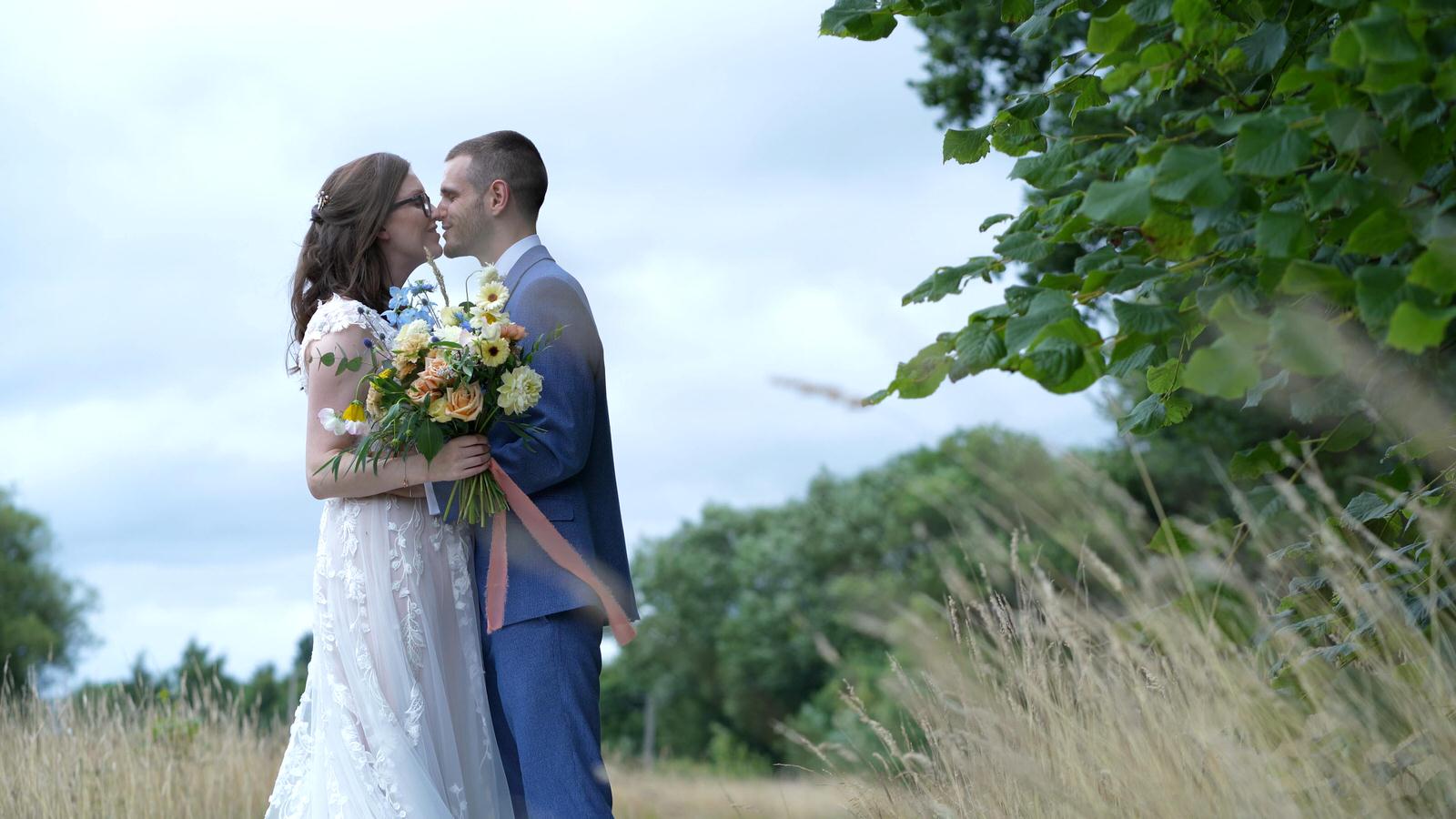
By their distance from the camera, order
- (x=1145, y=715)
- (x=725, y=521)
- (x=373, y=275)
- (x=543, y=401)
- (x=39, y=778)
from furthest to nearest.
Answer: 1. (x=725, y=521)
2. (x=39, y=778)
3. (x=373, y=275)
4. (x=543, y=401)
5. (x=1145, y=715)

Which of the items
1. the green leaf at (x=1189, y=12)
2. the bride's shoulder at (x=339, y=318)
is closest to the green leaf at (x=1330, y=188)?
the green leaf at (x=1189, y=12)

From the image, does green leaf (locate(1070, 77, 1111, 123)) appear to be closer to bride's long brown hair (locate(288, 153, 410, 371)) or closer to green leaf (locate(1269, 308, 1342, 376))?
green leaf (locate(1269, 308, 1342, 376))

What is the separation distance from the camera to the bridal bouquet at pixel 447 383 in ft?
11.7

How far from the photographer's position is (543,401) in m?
3.75

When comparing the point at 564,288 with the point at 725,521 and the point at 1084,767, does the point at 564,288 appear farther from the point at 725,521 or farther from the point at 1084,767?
the point at 725,521

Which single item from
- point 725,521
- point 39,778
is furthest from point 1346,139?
point 725,521

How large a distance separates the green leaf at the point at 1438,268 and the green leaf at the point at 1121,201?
0.42m

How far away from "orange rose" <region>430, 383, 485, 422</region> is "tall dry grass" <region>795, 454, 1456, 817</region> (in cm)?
134

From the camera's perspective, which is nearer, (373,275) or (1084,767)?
(1084,767)

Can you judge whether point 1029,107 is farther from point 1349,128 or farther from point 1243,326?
point 1243,326

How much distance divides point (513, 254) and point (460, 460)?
81 cm

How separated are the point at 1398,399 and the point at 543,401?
2249 mm

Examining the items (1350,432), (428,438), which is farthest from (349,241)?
(1350,432)

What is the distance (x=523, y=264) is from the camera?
409 cm
